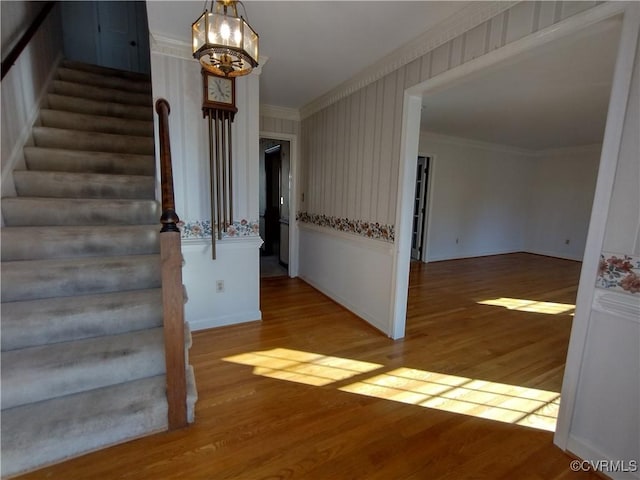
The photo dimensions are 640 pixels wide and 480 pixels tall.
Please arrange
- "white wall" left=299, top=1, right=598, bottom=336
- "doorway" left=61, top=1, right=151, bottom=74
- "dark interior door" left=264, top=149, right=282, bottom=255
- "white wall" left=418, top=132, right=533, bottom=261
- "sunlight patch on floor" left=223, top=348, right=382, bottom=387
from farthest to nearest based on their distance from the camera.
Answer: "white wall" left=418, top=132, right=533, bottom=261
"dark interior door" left=264, top=149, right=282, bottom=255
"doorway" left=61, top=1, right=151, bottom=74
"sunlight patch on floor" left=223, top=348, right=382, bottom=387
"white wall" left=299, top=1, right=598, bottom=336

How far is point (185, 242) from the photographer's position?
2.56 m

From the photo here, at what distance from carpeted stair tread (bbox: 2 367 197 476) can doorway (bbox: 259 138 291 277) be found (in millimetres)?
3057

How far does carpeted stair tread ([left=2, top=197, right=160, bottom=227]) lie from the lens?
6.46 feet

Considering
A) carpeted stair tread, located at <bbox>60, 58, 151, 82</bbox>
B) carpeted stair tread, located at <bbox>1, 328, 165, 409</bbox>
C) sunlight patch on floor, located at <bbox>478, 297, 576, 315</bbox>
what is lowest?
sunlight patch on floor, located at <bbox>478, 297, 576, 315</bbox>

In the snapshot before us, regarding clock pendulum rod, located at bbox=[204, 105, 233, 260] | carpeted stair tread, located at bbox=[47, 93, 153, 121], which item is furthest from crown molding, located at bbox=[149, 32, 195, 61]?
carpeted stair tread, located at bbox=[47, 93, 153, 121]

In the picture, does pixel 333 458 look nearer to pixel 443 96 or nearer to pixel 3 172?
pixel 3 172

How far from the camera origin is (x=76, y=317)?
63.0 inches

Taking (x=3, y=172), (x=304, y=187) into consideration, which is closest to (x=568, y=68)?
(x=304, y=187)

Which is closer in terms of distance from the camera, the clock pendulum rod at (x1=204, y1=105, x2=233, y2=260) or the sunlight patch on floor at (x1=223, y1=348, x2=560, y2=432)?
the sunlight patch on floor at (x1=223, y1=348, x2=560, y2=432)

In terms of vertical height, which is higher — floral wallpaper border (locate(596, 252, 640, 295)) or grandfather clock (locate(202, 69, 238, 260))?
grandfather clock (locate(202, 69, 238, 260))

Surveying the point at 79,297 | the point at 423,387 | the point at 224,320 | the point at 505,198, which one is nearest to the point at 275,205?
the point at 224,320

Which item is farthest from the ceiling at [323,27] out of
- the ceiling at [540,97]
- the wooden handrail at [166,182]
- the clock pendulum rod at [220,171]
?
the wooden handrail at [166,182]

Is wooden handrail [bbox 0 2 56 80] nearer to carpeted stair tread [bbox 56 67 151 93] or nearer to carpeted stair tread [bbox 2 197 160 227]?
carpeted stair tread [bbox 56 67 151 93]

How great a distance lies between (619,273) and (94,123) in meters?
3.87
